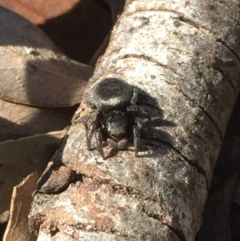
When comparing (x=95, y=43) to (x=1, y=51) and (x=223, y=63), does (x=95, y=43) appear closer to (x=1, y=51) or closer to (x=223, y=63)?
(x=1, y=51)

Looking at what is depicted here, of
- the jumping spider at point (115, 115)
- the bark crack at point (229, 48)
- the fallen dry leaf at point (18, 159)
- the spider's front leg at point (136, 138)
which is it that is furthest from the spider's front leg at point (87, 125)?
the bark crack at point (229, 48)

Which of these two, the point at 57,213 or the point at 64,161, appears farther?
the point at 64,161

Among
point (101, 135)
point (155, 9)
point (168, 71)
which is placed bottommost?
point (101, 135)

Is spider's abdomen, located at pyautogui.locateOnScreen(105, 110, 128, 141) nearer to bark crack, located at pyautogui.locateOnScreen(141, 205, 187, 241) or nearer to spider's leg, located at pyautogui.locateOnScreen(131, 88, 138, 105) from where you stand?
spider's leg, located at pyautogui.locateOnScreen(131, 88, 138, 105)

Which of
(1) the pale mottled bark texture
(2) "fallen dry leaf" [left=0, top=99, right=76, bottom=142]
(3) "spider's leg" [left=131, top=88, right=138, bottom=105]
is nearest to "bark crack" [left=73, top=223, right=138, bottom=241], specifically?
(1) the pale mottled bark texture

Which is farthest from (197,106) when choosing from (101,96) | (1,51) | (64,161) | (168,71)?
(1,51)

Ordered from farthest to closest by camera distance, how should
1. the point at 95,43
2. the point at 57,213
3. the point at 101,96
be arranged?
1. the point at 95,43
2. the point at 101,96
3. the point at 57,213
